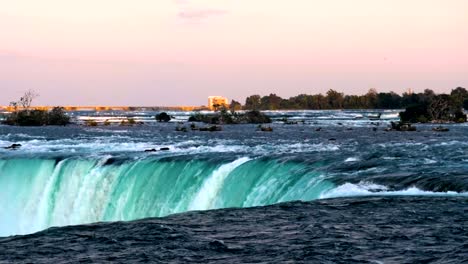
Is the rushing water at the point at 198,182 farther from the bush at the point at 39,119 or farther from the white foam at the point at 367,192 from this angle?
the bush at the point at 39,119

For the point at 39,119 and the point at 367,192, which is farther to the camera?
the point at 39,119

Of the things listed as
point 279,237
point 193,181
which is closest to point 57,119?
point 193,181

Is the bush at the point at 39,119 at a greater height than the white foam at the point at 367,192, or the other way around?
the white foam at the point at 367,192

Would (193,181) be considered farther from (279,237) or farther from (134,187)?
(279,237)

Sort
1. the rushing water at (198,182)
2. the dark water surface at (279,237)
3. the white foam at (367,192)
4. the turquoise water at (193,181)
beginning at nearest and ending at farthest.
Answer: the dark water surface at (279,237)
the white foam at (367,192)
the rushing water at (198,182)
the turquoise water at (193,181)

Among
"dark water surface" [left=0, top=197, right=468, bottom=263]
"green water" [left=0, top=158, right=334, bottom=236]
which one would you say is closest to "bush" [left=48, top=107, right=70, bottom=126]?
"green water" [left=0, top=158, right=334, bottom=236]

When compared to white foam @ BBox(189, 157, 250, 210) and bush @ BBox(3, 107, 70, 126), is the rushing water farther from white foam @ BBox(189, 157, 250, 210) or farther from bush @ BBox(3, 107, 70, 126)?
bush @ BBox(3, 107, 70, 126)

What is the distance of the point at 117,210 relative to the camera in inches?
1126

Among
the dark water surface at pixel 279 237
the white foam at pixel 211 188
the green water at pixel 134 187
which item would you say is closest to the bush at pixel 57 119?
the green water at pixel 134 187

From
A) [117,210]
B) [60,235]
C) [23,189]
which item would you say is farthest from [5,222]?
[60,235]

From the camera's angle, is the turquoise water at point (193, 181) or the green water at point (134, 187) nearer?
the turquoise water at point (193, 181)

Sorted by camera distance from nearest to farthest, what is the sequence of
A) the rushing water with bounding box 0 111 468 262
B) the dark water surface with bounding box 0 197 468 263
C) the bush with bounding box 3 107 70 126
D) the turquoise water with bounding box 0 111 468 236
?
the dark water surface with bounding box 0 197 468 263 < the rushing water with bounding box 0 111 468 262 < the turquoise water with bounding box 0 111 468 236 < the bush with bounding box 3 107 70 126

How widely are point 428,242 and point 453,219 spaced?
2402 mm

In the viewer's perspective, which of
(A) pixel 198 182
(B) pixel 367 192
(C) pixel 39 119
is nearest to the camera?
(B) pixel 367 192
